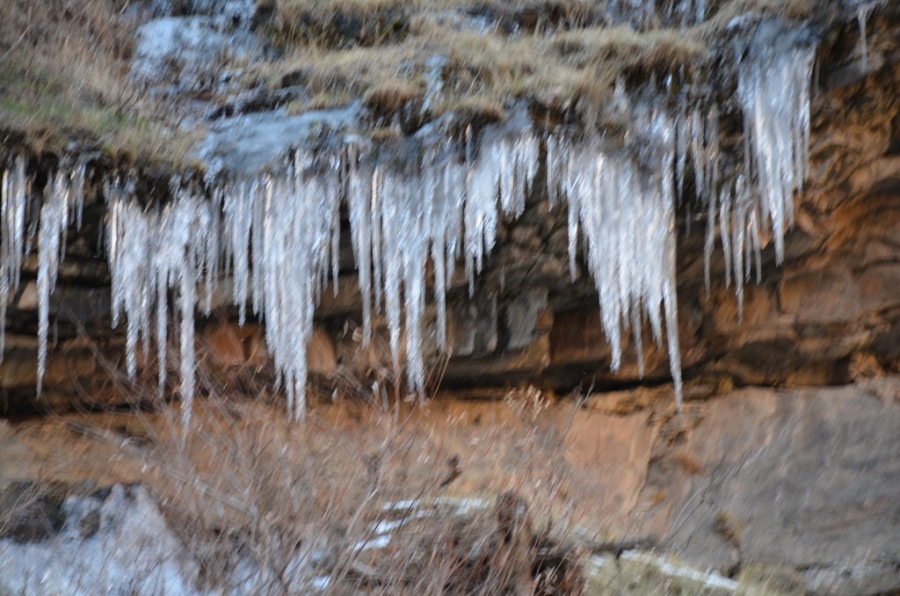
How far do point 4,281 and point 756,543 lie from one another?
19.1ft

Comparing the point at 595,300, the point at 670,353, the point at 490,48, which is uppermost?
the point at 490,48

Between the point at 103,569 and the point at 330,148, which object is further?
the point at 330,148

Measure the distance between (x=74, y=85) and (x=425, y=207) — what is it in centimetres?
271

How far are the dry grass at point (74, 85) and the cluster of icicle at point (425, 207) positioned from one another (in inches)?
10.2

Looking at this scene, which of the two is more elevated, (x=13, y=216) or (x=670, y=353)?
(x=13, y=216)

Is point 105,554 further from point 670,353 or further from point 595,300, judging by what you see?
point 670,353

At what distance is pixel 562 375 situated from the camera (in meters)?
7.89

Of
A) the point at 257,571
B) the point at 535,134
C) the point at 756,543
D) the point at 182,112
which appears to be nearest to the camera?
the point at 257,571

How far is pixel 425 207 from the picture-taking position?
613cm

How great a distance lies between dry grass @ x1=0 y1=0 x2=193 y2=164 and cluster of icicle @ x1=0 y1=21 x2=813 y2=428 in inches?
10.2

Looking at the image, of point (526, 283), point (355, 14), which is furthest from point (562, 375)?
point (355, 14)

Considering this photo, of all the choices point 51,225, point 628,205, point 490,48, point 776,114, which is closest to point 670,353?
point 628,205

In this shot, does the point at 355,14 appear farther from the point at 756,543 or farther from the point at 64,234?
the point at 756,543

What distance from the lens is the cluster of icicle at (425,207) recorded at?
5977 millimetres
